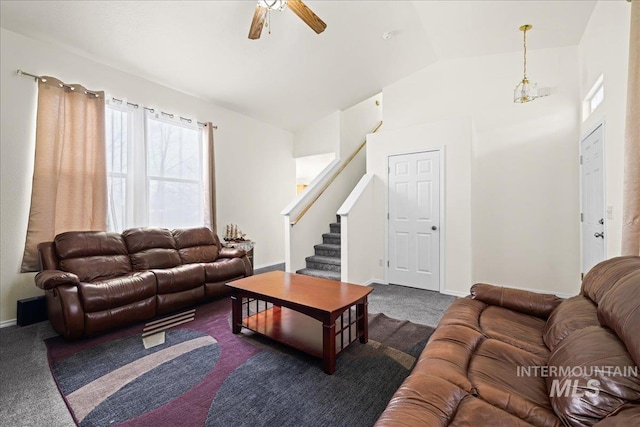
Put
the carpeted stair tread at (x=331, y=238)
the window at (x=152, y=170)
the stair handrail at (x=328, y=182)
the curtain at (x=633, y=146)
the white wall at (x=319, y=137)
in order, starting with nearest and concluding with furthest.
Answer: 1. the curtain at (x=633, y=146)
2. the window at (x=152, y=170)
3. the stair handrail at (x=328, y=182)
4. the carpeted stair tread at (x=331, y=238)
5. the white wall at (x=319, y=137)

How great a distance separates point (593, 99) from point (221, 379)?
4.48 meters

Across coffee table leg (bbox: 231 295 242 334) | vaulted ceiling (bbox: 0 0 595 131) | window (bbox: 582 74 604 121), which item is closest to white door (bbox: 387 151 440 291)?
vaulted ceiling (bbox: 0 0 595 131)

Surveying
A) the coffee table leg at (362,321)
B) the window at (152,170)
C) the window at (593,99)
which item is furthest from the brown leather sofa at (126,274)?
the window at (593,99)

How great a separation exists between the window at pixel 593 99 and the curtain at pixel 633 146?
109 cm

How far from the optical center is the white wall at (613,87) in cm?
220

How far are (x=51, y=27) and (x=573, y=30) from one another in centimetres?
561

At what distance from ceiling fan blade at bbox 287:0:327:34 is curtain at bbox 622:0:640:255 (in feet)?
7.08

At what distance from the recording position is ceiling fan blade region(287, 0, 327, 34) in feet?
7.40

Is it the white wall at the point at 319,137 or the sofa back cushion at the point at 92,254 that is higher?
the white wall at the point at 319,137

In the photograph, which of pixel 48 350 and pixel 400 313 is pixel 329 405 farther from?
pixel 48 350

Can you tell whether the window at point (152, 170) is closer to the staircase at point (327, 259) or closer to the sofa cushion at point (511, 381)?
the staircase at point (327, 259)

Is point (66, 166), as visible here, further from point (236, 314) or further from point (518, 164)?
point (518, 164)

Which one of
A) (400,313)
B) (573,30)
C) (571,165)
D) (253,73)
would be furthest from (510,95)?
(253,73)

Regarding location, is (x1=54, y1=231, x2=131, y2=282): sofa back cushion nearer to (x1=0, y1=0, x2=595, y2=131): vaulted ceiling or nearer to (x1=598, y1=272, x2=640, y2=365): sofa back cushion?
(x1=0, y1=0, x2=595, y2=131): vaulted ceiling
